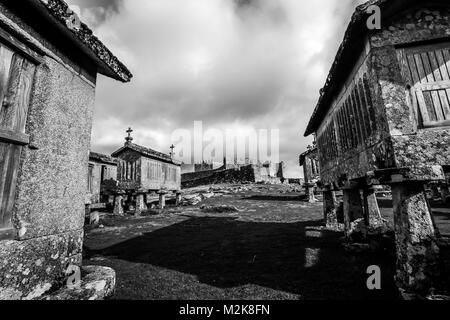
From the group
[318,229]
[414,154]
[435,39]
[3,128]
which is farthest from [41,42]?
[318,229]

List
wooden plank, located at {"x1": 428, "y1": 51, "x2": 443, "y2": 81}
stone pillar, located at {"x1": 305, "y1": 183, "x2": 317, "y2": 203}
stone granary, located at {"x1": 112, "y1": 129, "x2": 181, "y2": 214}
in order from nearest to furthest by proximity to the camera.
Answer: wooden plank, located at {"x1": 428, "y1": 51, "x2": 443, "y2": 81} < stone granary, located at {"x1": 112, "y1": 129, "x2": 181, "y2": 214} < stone pillar, located at {"x1": 305, "y1": 183, "x2": 317, "y2": 203}

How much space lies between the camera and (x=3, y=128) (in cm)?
188

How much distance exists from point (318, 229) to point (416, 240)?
224 inches

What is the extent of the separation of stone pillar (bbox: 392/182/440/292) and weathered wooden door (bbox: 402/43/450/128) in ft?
3.45

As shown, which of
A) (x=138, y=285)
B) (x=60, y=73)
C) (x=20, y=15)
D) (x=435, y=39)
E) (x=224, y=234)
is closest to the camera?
(x=20, y=15)

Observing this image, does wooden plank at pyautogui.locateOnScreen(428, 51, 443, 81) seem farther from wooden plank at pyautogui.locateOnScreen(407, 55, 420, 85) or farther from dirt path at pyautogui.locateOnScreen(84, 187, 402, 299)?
dirt path at pyautogui.locateOnScreen(84, 187, 402, 299)

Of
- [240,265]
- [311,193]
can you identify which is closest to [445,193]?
[311,193]

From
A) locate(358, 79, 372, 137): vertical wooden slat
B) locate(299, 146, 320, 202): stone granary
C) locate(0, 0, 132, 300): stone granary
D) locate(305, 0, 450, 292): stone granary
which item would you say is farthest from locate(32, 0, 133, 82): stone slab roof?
locate(299, 146, 320, 202): stone granary

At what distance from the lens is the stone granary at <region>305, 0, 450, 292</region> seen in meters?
3.16

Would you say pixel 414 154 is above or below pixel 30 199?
above

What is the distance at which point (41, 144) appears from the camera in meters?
2.12

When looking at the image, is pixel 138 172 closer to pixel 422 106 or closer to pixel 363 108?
pixel 363 108

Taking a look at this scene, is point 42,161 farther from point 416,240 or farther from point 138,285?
point 416,240

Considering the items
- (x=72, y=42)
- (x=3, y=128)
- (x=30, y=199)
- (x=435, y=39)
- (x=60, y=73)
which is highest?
(x=435, y=39)
